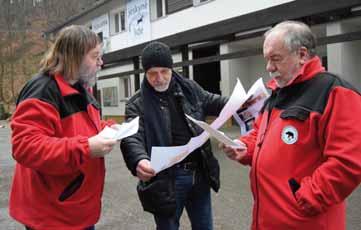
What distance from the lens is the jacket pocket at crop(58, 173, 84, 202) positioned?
2199 millimetres

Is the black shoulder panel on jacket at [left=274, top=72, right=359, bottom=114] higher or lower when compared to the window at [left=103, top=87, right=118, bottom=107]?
lower

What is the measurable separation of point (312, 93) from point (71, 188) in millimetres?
1310

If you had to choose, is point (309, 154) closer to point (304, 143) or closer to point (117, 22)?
point (304, 143)

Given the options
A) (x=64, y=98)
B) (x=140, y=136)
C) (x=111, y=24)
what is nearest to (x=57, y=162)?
(x=64, y=98)

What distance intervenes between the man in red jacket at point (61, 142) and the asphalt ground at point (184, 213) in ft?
8.69

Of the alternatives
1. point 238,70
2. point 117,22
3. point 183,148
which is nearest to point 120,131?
point 183,148

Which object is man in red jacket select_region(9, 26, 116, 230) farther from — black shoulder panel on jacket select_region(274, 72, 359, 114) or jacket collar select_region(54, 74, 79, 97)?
black shoulder panel on jacket select_region(274, 72, 359, 114)

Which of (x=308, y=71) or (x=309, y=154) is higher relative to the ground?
(x=308, y=71)

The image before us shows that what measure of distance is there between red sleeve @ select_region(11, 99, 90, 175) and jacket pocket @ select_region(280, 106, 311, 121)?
100cm

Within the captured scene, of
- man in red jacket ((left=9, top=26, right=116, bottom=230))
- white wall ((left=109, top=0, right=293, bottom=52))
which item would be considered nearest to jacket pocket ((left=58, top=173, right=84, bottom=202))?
man in red jacket ((left=9, top=26, right=116, bottom=230))

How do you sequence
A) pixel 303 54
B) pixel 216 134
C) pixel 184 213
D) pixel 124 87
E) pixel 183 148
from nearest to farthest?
pixel 303 54 < pixel 216 134 < pixel 183 148 < pixel 184 213 < pixel 124 87

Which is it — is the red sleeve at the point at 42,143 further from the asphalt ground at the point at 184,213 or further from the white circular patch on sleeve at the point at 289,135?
the asphalt ground at the point at 184,213

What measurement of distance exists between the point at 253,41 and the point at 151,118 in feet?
44.1

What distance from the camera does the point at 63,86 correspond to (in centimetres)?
222
